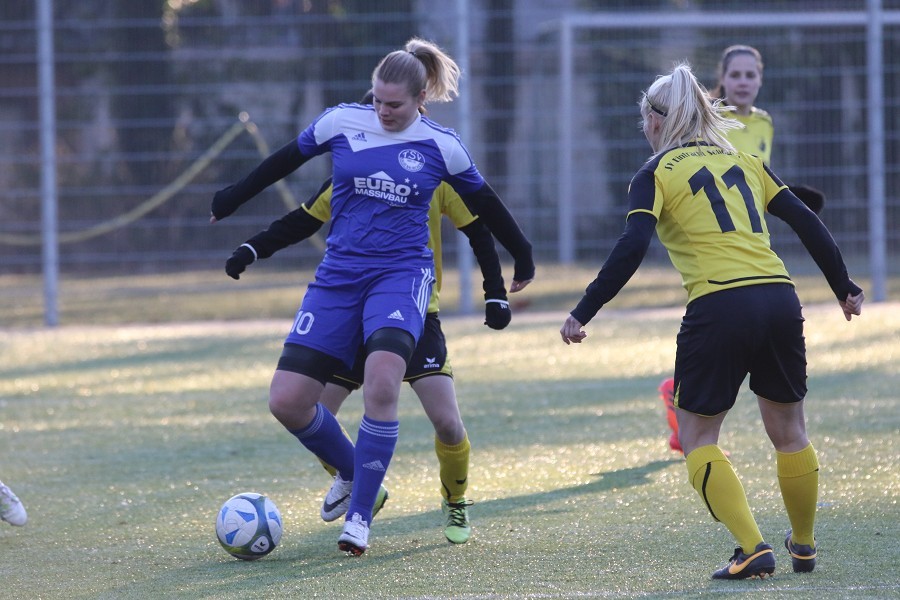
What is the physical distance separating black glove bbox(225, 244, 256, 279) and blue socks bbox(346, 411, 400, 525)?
87 centimetres

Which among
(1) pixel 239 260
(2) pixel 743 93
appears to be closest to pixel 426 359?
(1) pixel 239 260

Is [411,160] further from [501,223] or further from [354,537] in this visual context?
[354,537]

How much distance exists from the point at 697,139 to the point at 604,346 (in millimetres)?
7046

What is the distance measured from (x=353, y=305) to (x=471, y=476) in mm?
1617

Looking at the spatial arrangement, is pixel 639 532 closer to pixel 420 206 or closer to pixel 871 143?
pixel 420 206

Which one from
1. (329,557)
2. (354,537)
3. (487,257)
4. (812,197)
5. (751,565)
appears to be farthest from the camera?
(812,197)

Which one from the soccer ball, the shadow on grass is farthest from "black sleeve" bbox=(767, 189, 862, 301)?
the soccer ball

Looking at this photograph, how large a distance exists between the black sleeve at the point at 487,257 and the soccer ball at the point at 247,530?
125 cm

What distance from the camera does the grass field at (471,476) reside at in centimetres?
450

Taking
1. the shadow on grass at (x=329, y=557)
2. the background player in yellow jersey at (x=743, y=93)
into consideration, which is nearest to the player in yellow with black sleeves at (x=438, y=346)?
the shadow on grass at (x=329, y=557)

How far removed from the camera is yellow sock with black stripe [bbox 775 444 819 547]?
4438 mm

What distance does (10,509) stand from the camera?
17.3 ft

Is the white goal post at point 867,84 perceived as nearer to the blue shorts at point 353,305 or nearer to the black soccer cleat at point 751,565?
the blue shorts at point 353,305

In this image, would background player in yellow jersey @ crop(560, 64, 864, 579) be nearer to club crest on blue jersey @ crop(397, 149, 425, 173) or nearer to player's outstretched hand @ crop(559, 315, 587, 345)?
player's outstretched hand @ crop(559, 315, 587, 345)
